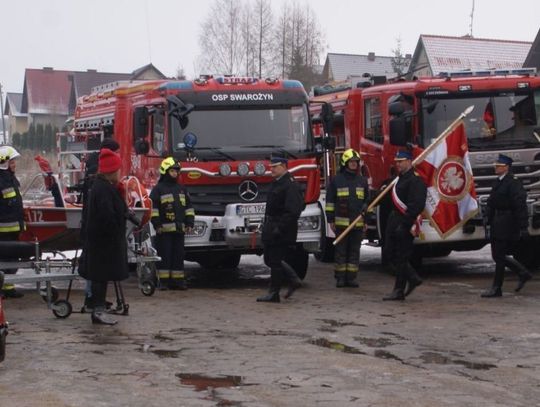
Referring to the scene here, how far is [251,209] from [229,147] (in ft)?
2.85

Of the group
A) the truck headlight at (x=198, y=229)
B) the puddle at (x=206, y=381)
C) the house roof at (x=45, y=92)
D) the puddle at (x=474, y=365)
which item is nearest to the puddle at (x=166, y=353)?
the puddle at (x=206, y=381)

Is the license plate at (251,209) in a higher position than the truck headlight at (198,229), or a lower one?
higher

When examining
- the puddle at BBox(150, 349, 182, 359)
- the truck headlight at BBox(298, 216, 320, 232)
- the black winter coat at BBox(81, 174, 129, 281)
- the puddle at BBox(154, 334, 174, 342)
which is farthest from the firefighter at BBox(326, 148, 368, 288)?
the puddle at BBox(150, 349, 182, 359)

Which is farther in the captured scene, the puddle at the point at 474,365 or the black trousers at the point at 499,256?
the black trousers at the point at 499,256

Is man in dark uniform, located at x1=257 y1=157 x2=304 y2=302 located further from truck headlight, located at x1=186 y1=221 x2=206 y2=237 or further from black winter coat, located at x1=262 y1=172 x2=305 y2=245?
truck headlight, located at x1=186 y1=221 x2=206 y2=237

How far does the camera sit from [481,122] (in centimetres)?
1548

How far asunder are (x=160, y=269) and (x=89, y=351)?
190 inches

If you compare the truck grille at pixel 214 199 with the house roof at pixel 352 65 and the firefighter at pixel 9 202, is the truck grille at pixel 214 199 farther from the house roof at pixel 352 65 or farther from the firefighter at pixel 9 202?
the house roof at pixel 352 65

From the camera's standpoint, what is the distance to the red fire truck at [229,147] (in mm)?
14172

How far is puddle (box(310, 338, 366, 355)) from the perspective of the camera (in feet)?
31.0

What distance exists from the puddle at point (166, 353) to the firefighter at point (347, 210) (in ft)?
17.7

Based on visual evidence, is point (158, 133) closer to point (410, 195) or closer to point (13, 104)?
point (410, 195)

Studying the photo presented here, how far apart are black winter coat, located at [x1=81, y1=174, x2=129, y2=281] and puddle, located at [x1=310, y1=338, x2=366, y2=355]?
213 centimetres

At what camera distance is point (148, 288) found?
13484 mm
